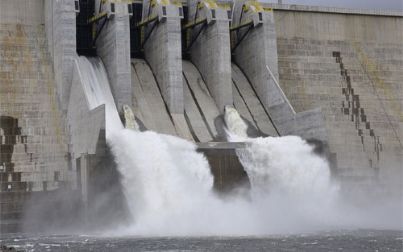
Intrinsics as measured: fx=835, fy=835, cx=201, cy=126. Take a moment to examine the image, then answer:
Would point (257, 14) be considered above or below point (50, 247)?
above

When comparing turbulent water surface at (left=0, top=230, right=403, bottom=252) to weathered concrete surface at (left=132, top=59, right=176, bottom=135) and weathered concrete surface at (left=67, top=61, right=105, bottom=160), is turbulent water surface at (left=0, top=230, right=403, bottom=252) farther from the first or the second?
weathered concrete surface at (left=132, top=59, right=176, bottom=135)

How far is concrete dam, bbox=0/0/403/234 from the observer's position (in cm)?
3238

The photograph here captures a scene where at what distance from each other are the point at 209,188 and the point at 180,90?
6060mm

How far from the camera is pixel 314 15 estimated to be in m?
42.9

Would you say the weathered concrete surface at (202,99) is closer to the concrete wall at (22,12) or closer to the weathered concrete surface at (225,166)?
the weathered concrete surface at (225,166)

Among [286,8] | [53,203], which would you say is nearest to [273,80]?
[286,8]

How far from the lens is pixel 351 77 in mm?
42438

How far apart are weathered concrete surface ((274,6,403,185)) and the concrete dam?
0.06 m

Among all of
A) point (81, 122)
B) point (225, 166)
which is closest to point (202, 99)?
point (225, 166)

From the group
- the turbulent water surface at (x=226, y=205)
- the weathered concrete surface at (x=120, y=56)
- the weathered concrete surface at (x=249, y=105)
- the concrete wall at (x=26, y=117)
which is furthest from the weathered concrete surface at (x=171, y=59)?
the concrete wall at (x=26, y=117)

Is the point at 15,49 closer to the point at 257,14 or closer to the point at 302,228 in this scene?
the point at 257,14

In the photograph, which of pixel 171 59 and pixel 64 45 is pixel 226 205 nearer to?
pixel 171 59

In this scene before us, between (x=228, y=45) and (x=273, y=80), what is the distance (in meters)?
2.61

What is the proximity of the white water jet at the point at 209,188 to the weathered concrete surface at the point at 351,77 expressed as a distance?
4133 mm
